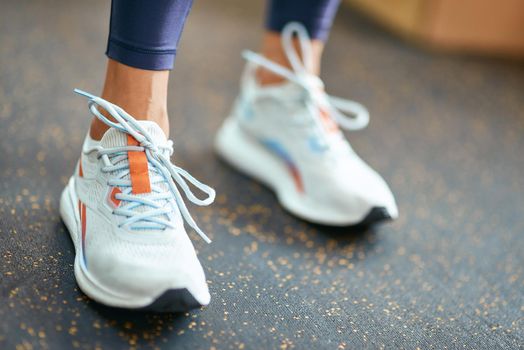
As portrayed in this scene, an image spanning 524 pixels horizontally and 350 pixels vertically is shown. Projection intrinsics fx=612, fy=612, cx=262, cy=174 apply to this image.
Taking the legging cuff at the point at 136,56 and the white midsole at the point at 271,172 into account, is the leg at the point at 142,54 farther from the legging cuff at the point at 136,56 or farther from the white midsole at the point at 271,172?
the white midsole at the point at 271,172

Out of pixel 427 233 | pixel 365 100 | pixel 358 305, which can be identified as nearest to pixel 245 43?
pixel 365 100

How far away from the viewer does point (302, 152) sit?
89 cm

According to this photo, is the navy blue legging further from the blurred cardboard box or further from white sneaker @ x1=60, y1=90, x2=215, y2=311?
the blurred cardboard box

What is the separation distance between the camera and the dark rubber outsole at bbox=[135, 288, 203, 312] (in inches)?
22.1

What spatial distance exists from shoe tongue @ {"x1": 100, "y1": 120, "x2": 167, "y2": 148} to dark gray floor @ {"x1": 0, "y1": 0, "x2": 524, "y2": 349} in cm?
13

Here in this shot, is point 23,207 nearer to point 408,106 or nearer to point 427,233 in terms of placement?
point 427,233

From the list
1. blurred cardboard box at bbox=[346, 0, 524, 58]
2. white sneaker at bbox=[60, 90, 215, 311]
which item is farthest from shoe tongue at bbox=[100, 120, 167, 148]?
blurred cardboard box at bbox=[346, 0, 524, 58]

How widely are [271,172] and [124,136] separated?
353 millimetres

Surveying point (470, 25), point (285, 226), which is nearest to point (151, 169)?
point (285, 226)

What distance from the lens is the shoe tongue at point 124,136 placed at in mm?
628

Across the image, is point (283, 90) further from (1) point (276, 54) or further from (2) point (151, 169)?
(2) point (151, 169)

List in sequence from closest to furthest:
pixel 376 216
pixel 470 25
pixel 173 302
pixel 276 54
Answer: pixel 173 302
pixel 376 216
pixel 276 54
pixel 470 25

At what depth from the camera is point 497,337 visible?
67cm

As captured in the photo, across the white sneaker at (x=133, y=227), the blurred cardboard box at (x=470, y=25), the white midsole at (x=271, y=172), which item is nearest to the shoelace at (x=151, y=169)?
the white sneaker at (x=133, y=227)
